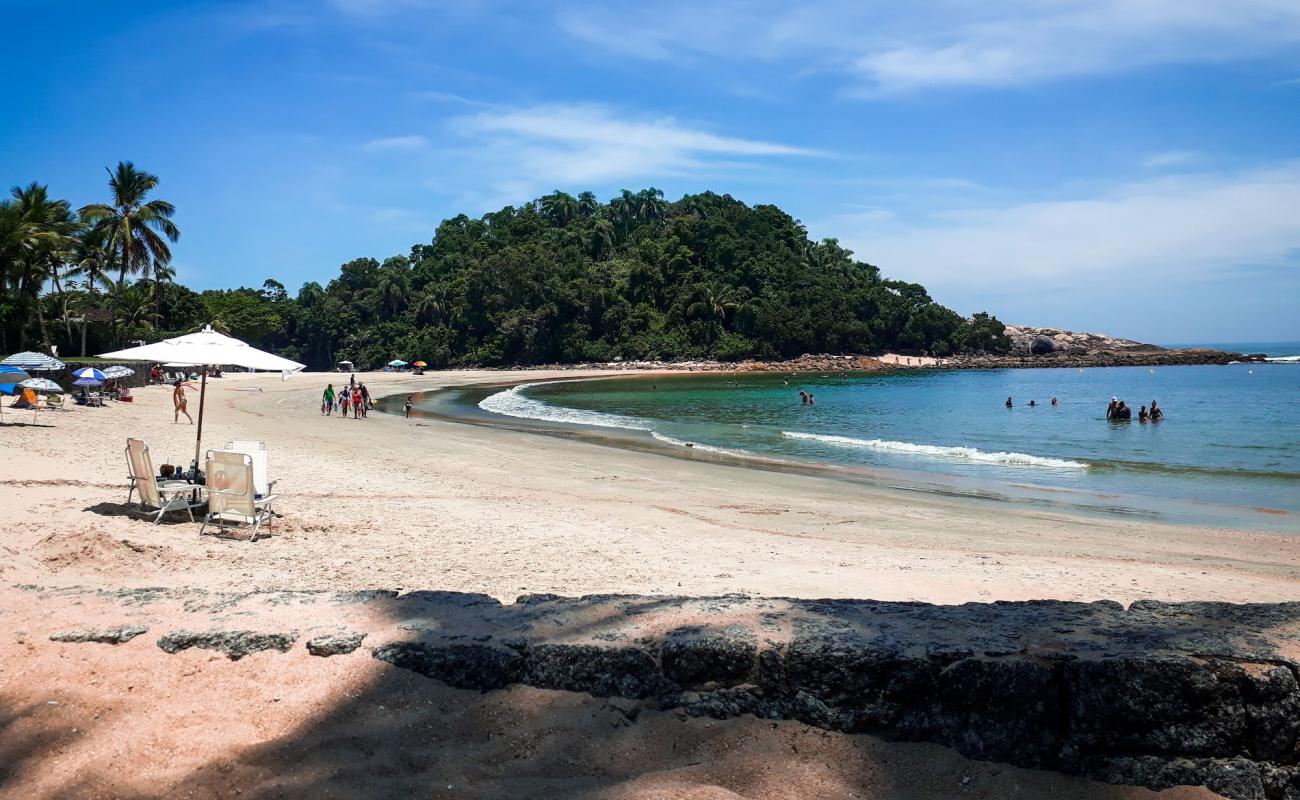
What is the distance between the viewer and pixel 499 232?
374 ft

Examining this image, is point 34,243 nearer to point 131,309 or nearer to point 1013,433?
point 131,309

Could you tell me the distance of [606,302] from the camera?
3664 inches

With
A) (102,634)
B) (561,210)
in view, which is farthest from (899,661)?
(561,210)

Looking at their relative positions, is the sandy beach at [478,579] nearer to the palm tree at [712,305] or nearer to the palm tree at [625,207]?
the palm tree at [712,305]

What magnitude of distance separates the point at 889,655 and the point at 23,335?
160 ft

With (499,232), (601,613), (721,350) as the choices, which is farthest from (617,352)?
(601,613)

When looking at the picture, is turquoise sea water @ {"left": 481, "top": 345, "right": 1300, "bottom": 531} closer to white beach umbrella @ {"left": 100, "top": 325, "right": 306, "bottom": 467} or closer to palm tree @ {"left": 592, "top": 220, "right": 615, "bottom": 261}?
white beach umbrella @ {"left": 100, "top": 325, "right": 306, "bottom": 467}

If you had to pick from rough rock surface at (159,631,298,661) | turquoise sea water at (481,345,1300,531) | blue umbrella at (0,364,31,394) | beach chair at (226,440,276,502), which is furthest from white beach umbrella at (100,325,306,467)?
blue umbrella at (0,364,31,394)

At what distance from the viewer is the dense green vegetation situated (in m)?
91.7

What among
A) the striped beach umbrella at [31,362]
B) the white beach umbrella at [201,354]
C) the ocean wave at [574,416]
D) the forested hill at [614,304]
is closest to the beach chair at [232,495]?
the white beach umbrella at [201,354]

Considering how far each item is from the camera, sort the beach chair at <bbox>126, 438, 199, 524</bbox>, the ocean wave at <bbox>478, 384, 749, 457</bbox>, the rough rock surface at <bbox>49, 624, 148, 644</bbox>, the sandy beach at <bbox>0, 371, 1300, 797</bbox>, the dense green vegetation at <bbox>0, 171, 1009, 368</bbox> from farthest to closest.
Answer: the dense green vegetation at <bbox>0, 171, 1009, 368</bbox> → the ocean wave at <bbox>478, 384, 749, 457</bbox> → the beach chair at <bbox>126, 438, 199, 524</bbox> → the rough rock surface at <bbox>49, 624, 148, 644</bbox> → the sandy beach at <bbox>0, 371, 1300, 797</bbox>

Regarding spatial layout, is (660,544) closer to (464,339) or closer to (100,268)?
(100,268)

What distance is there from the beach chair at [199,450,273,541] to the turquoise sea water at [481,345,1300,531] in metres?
14.6

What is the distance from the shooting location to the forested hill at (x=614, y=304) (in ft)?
302
